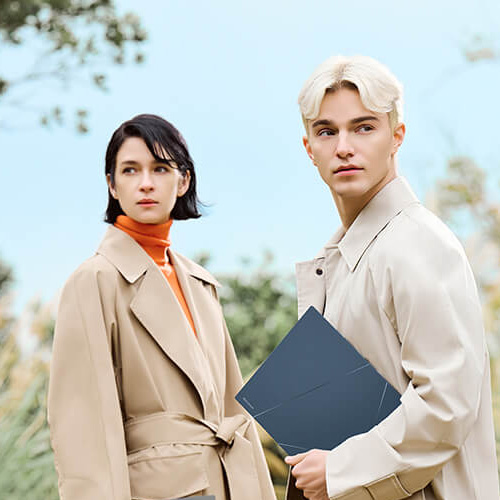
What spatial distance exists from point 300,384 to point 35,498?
10.6 ft

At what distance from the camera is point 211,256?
20.1 feet

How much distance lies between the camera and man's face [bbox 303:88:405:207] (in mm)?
1645

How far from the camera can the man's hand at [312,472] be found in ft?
5.13

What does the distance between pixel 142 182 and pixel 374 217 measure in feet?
3.00

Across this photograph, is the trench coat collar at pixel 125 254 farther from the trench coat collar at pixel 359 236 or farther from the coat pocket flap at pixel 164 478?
the trench coat collar at pixel 359 236

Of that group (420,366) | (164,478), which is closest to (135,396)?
(164,478)

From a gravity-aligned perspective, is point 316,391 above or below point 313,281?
below

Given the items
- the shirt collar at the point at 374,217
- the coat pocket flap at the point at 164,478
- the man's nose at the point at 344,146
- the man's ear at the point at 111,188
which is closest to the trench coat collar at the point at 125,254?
the man's ear at the point at 111,188

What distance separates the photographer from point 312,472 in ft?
5.14

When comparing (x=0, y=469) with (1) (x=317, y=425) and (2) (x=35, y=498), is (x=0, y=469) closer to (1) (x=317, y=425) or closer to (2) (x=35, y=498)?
(2) (x=35, y=498)

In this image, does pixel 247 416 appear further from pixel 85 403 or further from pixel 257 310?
pixel 257 310

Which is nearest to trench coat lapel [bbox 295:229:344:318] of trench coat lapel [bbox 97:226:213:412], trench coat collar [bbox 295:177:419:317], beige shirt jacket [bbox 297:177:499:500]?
trench coat collar [bbox 295:177:419:317]

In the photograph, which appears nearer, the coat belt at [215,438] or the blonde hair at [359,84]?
the blonde hair at [359,84]

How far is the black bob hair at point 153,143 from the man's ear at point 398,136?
2.98 ft
